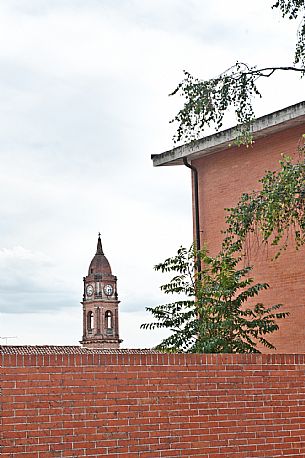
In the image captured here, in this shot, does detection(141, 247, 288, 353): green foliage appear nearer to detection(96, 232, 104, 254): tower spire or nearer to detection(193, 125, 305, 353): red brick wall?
detection(193, 125, 305, 353): red brick wall

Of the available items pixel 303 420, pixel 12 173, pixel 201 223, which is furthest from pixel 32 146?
pixel 303 420

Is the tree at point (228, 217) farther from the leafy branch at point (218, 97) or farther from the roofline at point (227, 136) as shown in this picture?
the roofline at point (227, 136)

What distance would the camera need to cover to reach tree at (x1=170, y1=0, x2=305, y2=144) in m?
11.7

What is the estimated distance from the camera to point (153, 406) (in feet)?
30.2

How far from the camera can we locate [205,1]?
40.7 feet

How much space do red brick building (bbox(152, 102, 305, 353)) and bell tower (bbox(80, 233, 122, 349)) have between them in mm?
63966

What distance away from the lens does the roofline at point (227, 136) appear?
1491cm

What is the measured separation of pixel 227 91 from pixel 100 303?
237 feet

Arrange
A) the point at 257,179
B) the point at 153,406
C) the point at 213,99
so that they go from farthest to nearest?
the point at 257,179 → the point at 213,99 → the point at 153,406

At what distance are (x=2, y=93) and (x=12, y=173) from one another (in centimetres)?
489

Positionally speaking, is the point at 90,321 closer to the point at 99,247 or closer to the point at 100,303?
the point at 100,303

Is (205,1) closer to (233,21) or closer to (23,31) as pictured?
(233,21)

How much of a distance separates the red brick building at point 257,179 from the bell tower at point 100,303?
63966 mm

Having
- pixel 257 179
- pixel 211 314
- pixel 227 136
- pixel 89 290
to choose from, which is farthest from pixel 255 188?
pixel 89 290
